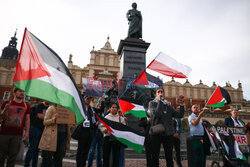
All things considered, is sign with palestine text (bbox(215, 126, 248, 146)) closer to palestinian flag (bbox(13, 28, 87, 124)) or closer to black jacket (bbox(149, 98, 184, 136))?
black jacket (bbox(149, 98, 184, 136))

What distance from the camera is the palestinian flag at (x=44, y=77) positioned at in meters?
2.48

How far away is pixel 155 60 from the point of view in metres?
5.54

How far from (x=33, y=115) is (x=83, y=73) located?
30.9m

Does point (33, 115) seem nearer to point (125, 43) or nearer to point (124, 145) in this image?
point (124, 145)

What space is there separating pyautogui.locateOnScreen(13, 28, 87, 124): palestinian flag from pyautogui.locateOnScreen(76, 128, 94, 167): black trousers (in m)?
1.10

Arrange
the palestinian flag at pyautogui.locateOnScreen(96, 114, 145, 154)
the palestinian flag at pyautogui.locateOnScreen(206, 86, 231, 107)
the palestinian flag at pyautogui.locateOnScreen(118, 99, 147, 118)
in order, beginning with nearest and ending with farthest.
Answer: the palestinian flag at pyautogui.locateOnScreen(96, 114, 145, 154) → the palestinian flag at pyautogui.locateOnScreen(206, 86, 231, 107) → the palestinian flag at pyautogui.locateOnScreen(118, 99, 147, 118)

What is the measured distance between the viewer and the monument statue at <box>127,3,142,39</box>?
9.77 metres

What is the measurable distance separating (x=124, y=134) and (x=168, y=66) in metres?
3.04

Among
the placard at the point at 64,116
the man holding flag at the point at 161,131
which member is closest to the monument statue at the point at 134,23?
the man holding flag at the point at 161,131

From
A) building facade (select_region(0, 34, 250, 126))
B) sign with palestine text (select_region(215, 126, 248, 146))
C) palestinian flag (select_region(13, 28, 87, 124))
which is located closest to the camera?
palestinian flag (select_region(13, 28, 87, 124))

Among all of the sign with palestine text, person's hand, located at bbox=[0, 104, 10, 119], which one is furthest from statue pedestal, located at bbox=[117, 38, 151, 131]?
person's hand, located at bbox=[0, 104, 10, 119]

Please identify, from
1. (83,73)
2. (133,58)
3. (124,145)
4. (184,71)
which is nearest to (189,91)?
(83,73)

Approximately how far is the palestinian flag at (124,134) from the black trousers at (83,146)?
49cm

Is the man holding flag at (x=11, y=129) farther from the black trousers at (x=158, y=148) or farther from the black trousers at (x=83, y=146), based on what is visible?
the black trousers at (x=158, y=148)
